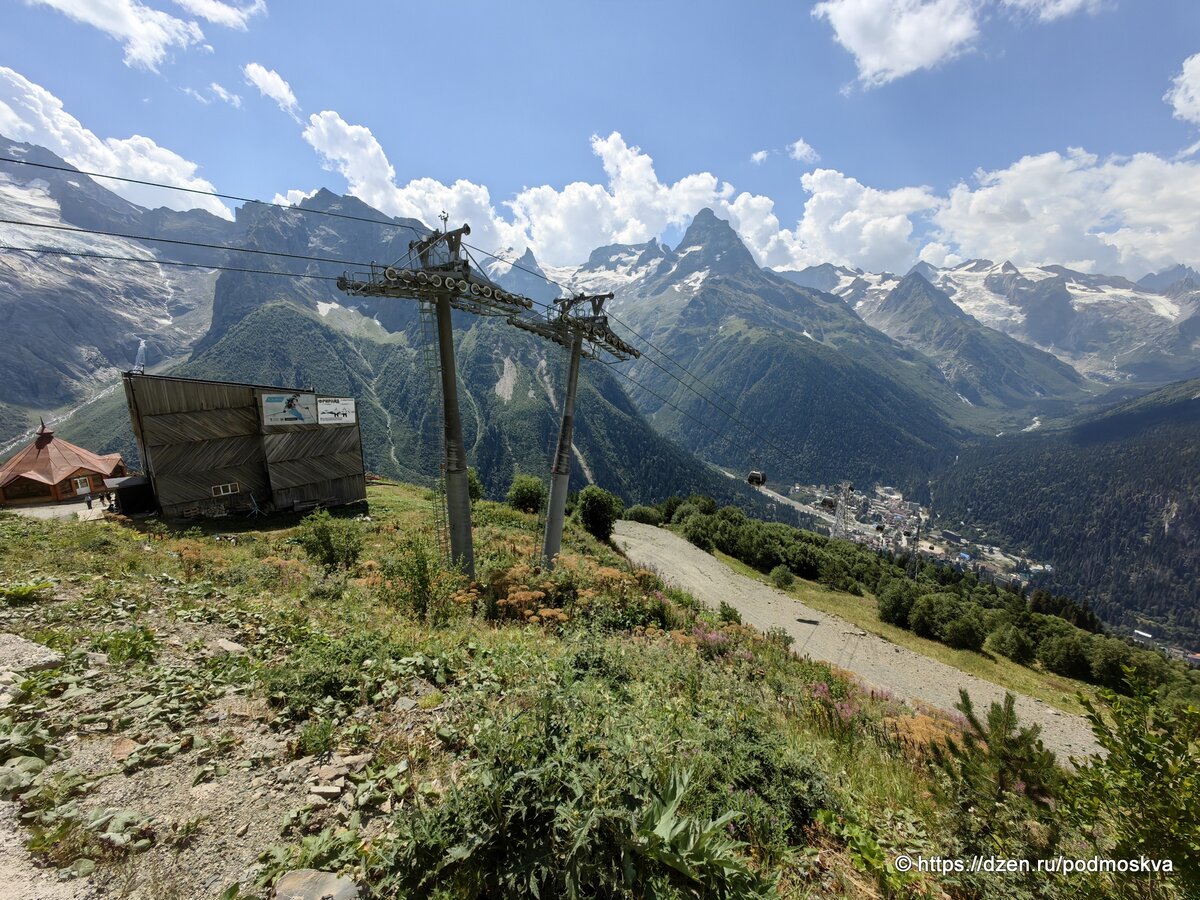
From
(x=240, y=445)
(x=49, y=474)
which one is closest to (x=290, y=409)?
(x=240, y=445)

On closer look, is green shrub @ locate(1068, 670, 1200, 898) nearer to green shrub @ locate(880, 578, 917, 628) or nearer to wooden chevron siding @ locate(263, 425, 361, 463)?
green shrub @ locate(880, 578, 917, 628)

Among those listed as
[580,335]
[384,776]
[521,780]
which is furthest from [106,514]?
[521,780]

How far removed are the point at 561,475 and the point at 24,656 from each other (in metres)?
14.7

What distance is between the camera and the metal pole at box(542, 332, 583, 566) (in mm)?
19062

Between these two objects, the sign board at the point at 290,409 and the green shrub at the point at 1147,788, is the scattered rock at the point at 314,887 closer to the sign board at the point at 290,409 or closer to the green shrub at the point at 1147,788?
the green shrub at the point at 1147,788

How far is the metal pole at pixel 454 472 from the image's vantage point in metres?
15.3

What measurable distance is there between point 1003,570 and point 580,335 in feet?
837

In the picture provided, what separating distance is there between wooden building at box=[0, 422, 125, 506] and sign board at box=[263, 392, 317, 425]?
16.9m

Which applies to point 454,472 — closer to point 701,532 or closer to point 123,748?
point 123,748

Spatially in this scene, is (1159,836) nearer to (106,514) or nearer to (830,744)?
(830,744)

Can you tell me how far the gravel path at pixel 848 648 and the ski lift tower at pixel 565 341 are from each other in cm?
1211

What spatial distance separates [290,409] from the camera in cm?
3064

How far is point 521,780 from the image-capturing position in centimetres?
375

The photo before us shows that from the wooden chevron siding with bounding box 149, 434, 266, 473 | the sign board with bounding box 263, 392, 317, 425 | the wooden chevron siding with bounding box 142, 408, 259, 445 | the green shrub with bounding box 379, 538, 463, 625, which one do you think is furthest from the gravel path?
the wooden chevron siding with bounding box 142, 408, 259, 445
